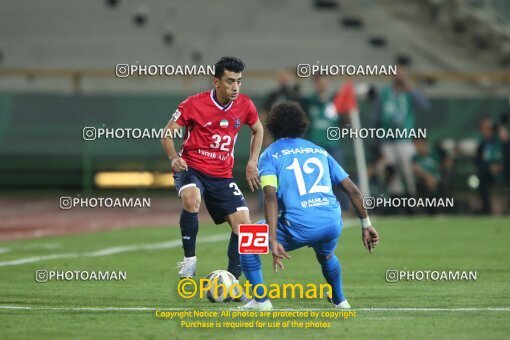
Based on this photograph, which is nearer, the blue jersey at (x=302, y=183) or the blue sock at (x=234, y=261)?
the blue jersey at (x=302, y=183)

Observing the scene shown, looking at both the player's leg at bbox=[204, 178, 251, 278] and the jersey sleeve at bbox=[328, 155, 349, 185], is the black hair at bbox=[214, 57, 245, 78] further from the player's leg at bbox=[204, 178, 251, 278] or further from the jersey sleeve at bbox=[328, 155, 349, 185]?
the jersey sleeve at bbox=[328, 155, 349, 185]

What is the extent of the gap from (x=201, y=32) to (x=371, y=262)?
62.1 feet

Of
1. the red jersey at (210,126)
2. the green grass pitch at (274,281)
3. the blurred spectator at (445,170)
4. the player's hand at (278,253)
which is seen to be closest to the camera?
the green grass pitch at (274,281)

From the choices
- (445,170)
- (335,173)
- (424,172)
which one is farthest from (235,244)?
(445,170)

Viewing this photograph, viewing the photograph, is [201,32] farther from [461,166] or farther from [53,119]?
[461,166]

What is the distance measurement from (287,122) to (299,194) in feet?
A: 1.95

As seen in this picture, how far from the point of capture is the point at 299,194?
1012cm

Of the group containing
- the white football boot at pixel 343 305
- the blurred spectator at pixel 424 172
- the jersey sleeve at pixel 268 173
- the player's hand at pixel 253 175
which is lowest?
the white football boot at pixel 343 305

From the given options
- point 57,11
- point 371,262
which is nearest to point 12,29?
point 57,11

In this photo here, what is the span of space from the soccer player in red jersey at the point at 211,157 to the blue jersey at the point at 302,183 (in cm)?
156

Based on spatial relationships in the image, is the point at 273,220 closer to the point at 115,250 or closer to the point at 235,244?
the point at 235,244

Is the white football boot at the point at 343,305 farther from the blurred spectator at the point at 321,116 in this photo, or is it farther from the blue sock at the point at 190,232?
the blurred spectator at the point at 321,116

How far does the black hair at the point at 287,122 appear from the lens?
10.2 metres

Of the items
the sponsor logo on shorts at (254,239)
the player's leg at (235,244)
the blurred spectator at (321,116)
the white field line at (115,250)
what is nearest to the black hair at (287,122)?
the sponsor logo on shorts at (254,239)
